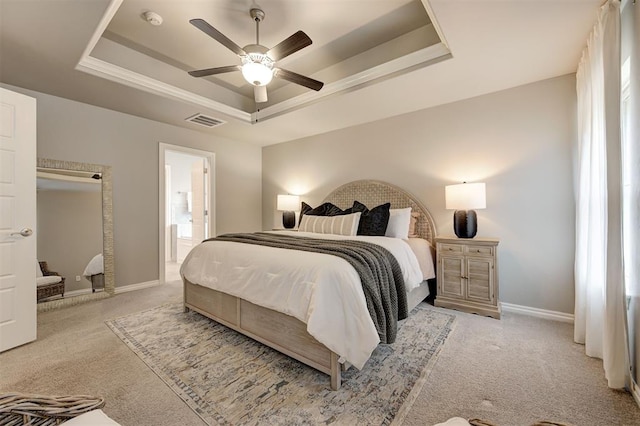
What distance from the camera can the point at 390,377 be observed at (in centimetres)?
Result: 183

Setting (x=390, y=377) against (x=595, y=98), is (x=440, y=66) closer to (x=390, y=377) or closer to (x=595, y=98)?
(x=595, y=98)

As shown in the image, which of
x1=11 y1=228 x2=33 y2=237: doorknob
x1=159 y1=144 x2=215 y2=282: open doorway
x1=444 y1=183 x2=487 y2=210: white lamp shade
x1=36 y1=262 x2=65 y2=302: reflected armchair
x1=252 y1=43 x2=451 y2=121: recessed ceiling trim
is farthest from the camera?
x1=159 y1=144 x2=215 y2=282: open doorway

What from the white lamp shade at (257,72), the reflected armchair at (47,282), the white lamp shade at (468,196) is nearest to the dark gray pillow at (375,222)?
the white lamp shade at (468,196)

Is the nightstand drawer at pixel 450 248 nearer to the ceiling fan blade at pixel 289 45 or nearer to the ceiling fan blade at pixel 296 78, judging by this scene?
the ceiling fan blade at pixel 296 78

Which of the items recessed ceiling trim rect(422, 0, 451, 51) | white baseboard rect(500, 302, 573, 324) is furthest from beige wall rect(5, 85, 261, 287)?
white baseboard rect(500, 302, 573, 324)

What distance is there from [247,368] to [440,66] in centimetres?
312

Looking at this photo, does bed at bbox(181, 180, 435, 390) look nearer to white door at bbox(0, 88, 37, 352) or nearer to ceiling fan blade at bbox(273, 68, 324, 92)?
white door at bbox(0, 88, 37, 352)

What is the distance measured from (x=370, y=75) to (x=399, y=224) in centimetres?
175

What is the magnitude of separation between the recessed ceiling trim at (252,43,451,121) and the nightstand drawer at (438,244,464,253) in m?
1.92

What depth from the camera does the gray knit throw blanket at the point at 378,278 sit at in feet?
6.29

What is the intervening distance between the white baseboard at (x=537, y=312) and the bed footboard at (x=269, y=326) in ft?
7.88

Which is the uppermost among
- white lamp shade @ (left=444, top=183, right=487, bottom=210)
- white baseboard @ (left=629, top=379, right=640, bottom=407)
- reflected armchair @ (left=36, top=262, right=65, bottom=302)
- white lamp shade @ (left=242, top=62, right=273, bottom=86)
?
white lamp shade @ (left=242, top=62, right=273, bottom=86)

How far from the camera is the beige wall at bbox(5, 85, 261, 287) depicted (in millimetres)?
3318

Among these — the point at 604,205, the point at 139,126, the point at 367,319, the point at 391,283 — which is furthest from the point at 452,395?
the point at 139,126
